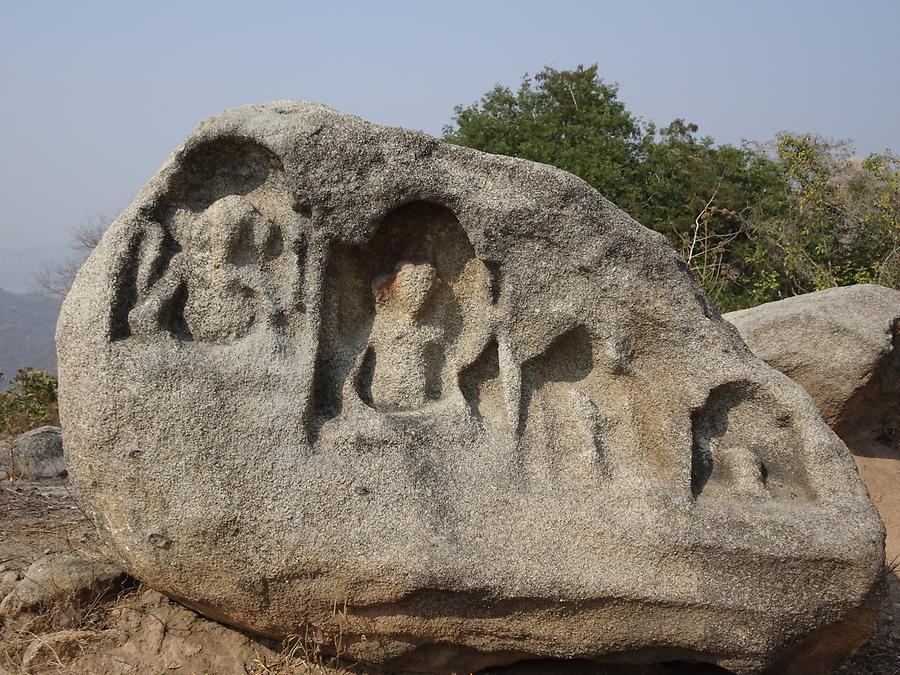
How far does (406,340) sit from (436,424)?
33 centimetres

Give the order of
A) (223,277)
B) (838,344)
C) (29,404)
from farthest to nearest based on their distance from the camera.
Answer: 1. (29,404)
2. (838,344)
3. (223,277)

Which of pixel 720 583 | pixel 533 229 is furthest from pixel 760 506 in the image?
pixel 533 229

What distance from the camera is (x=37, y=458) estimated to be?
4852 mm

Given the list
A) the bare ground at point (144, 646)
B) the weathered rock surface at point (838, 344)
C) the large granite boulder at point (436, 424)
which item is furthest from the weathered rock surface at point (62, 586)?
the weathered rock surface at point (838, 344)

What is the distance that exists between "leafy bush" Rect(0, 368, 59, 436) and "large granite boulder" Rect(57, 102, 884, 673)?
13.0 ft

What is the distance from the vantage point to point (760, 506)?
295 cm

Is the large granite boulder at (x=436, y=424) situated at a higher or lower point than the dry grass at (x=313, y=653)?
higher

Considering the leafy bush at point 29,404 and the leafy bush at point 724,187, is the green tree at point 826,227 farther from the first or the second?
the leafy bush at point 29,404

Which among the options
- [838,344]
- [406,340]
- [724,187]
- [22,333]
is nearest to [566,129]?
[724,187]

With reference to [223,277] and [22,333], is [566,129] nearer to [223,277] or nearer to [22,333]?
[223,277]

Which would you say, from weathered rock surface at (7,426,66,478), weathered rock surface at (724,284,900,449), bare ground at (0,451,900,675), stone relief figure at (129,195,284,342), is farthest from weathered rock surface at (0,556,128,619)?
weathered rock surface at (724,284,900,449)

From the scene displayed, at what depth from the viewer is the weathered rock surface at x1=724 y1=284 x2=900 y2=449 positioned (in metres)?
5.13

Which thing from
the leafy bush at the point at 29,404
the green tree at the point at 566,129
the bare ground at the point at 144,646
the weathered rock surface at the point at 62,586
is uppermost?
the green tree at the point at 566,129

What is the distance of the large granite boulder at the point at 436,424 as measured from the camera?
8.38 ft
